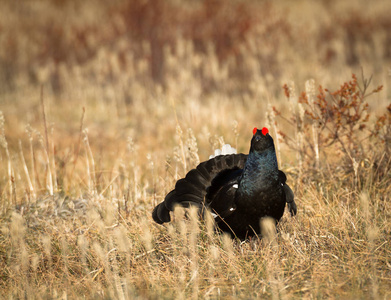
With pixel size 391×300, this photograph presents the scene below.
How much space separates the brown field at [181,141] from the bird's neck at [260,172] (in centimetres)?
29

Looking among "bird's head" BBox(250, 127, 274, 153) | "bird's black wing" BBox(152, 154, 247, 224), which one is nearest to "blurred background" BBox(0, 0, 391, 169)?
"bird's black wing" BBox(152, 154, 247, 224)

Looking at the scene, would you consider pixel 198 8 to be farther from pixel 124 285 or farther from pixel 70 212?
pixel 124 285

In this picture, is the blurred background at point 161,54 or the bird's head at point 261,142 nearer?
the bird's head at point 261,142

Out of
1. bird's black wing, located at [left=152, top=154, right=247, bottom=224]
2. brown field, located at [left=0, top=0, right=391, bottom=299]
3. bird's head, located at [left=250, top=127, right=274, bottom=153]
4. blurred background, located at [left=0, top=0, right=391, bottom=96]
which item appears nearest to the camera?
brown field, located at [left=0, top=0, right=391, bottom=299]

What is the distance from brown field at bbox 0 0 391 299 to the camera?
95.3 inches

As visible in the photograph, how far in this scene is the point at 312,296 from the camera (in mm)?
2141

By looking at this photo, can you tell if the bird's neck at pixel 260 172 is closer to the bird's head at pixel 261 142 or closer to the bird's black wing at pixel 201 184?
the bird's head at pixel 261 142

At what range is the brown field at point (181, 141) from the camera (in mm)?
2422

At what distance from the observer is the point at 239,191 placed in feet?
9.00

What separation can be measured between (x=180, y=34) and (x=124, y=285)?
9.02 m

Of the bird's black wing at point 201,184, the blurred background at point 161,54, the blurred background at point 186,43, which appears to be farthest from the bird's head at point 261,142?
the blurred background at point 186,43

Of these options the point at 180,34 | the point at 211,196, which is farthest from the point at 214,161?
the point at 180,34

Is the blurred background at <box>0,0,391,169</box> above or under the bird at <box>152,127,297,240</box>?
above

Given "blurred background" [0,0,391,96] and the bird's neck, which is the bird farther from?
"blurred background" [0,0,391,96]
